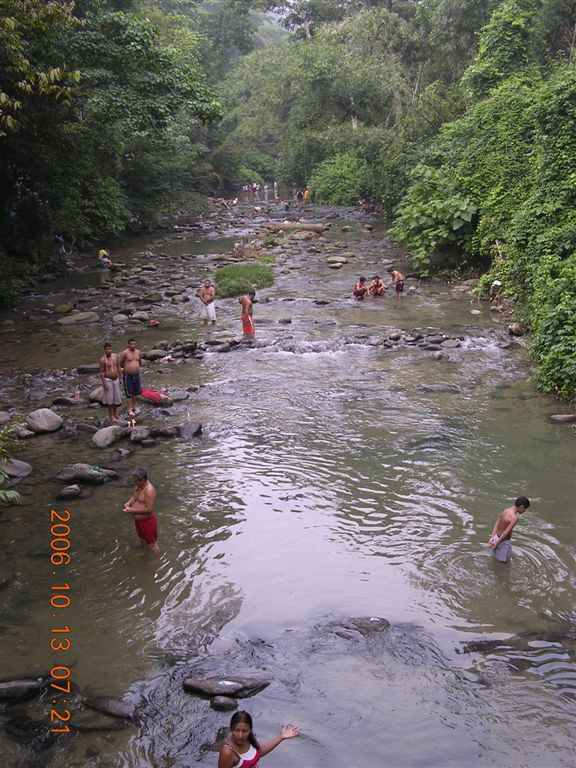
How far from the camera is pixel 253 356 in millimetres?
16281

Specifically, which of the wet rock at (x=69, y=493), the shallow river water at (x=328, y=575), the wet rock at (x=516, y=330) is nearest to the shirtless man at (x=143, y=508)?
the shallow river water at (x=328, y=575)

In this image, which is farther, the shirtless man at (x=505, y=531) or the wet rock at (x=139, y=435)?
the wet rock at (x=139, y=435)

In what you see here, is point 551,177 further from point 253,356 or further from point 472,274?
point 253,356

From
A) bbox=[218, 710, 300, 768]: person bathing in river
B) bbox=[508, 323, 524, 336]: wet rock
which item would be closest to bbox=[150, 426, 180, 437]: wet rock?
bbox=[218, 710, 300, 768]: person bathing in river

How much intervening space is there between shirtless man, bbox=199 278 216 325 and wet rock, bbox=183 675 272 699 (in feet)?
44.5

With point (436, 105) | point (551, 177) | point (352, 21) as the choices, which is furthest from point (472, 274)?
point (352, 21)

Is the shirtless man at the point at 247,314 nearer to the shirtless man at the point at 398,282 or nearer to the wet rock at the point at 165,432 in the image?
the shirtless man at the point at 398,282

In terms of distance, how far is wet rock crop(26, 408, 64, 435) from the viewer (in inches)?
461

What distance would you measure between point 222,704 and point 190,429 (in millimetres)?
6310

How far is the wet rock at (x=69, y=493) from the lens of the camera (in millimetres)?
9352

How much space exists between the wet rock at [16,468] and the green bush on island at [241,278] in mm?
12948

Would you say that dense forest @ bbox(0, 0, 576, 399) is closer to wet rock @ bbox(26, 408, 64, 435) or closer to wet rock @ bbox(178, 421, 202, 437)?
wet rock @ bbox(26, 408, 64, 435)

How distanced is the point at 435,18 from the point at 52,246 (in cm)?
2311

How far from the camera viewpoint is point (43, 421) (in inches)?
464
